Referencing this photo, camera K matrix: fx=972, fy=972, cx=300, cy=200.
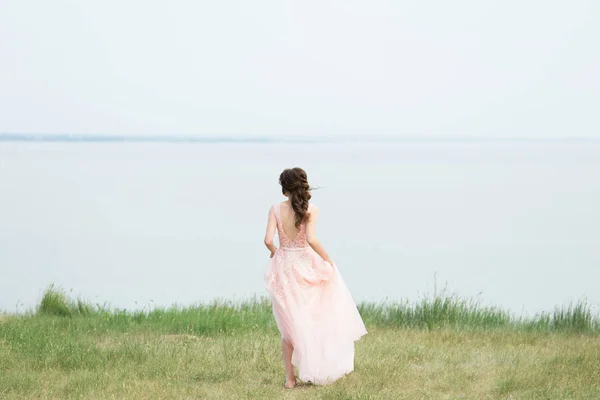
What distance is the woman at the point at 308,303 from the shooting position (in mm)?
10492

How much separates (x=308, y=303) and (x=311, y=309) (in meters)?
0.08

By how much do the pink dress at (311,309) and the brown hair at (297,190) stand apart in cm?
28

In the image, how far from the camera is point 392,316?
16.0 metres

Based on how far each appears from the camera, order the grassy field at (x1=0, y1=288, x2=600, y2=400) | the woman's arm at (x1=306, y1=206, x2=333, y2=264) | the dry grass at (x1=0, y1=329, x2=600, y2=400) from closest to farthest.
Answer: the woman's arm at (x1=306, y1=206, x2=333, y2=264), the dry grass at (x1=0, y1=329, x2=600, y2=400), the grassy field at (x1=0, y1=288, x2=600, y2=400)

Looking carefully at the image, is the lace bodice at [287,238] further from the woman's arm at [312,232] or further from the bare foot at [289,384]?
the bare foot at [289,384]

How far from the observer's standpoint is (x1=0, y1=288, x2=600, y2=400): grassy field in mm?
10695

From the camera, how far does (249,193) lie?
56.0 metres

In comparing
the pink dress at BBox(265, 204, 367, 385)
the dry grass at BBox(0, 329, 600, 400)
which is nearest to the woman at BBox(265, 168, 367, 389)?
the pink dress at BBox(265, 204, 367, 385)

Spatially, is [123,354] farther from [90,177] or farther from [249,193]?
[90,177]

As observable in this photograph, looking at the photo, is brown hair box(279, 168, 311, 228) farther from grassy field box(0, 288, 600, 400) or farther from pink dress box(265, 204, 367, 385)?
grassy field box(0, 288, 600, 400)

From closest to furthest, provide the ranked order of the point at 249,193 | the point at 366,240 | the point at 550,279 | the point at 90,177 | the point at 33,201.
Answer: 1. the point at 550,279
2. the point at 366,240
3. the point at 33,201
4. the point at 249,193
5. the point at 90,177

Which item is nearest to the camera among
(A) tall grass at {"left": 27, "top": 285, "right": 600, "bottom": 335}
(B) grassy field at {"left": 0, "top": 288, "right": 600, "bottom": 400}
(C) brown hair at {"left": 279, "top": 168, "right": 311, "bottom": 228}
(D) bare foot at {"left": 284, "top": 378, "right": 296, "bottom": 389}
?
(C) brown hair at {"left": 279, "top": 168, "right": 311, "bottom": 228}

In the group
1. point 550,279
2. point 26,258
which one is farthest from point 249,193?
point 550,279

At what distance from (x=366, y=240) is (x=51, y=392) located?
2538cm
